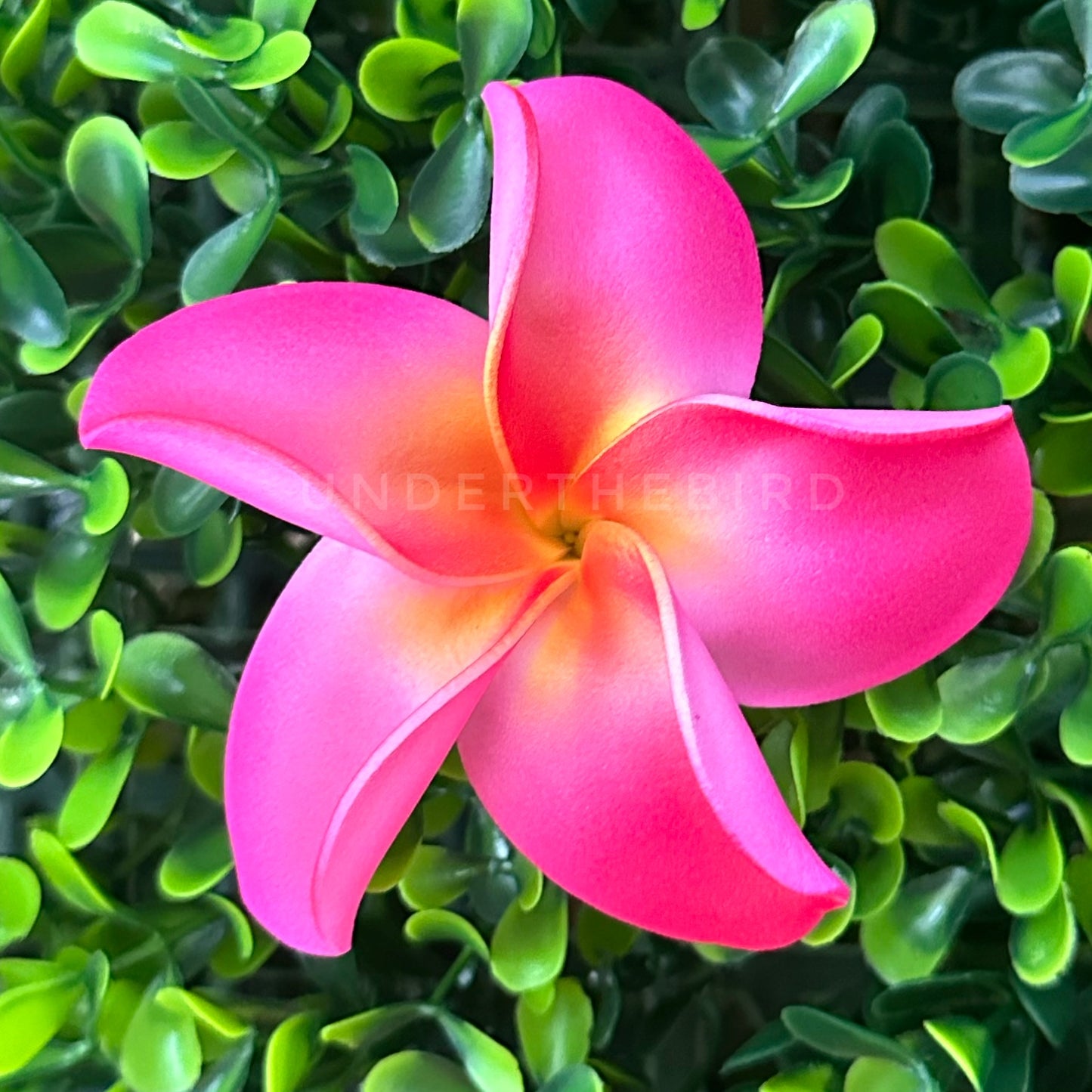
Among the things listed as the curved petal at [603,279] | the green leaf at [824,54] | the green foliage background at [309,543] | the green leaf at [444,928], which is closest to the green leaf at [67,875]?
the green foliage background at [309,543]

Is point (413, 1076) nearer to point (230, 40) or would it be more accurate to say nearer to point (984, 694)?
point (984, 694)

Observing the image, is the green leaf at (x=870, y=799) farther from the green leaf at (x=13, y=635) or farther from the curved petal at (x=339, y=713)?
the green leaf at (x=13, y=635)

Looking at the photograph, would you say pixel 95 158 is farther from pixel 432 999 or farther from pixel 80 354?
Answer: pixel 432 999

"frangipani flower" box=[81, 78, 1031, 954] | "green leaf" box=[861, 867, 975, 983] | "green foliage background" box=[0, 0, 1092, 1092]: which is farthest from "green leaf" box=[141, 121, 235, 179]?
"green leaf" box=[861, 867, 975, 983]

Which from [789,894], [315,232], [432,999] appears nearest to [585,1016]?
[432,999]

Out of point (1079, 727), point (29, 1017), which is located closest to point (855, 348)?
point (1079, 727)

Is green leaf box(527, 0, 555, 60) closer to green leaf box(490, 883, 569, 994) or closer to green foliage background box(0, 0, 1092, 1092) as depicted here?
green foliage background box(0, 0, 1092, 1092)

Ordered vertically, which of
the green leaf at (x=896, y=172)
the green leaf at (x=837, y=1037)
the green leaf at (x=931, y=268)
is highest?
the green leaf at (x=896, y=172)
